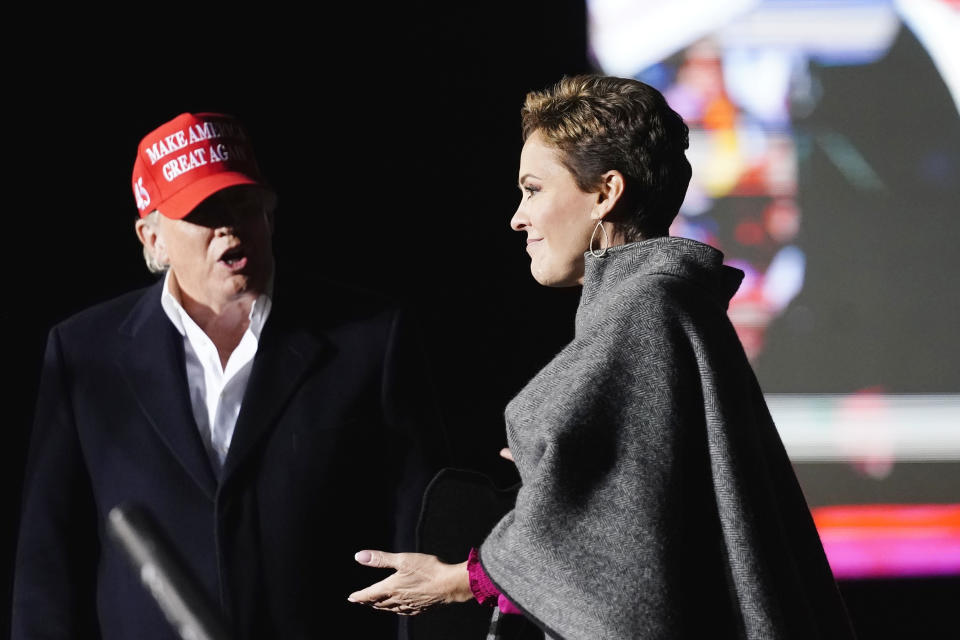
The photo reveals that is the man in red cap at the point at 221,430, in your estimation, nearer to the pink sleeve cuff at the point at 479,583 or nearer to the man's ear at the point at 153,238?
the man's ear at the point at 153,238

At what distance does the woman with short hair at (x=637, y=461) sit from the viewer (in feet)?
4.65

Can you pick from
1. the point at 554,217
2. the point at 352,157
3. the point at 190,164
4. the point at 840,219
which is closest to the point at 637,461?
the point at 554,217

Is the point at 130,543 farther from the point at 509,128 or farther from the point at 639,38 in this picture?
the point at 639,38

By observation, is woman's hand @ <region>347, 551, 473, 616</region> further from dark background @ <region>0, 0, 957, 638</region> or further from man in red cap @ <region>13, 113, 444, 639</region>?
dark background @ <region>0, 0, 957, 638</region>

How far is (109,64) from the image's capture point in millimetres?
2762

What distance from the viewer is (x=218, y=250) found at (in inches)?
78.2

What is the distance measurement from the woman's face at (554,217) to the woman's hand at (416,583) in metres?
0.42

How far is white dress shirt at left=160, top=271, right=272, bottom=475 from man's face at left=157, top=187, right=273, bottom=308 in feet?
0.16

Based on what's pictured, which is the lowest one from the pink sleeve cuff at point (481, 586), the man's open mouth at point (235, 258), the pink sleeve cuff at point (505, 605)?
the pink sleeve cuff at point (505, 605)

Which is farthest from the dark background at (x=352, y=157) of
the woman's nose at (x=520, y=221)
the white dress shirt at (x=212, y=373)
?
the woman's nose at (x=520, y=221)

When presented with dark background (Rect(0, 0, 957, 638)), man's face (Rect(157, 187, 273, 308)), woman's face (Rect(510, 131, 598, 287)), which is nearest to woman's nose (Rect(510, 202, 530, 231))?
woman's face (Rect(510, 131, 598, 287))

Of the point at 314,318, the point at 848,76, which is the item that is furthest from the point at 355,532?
the point at 848,76

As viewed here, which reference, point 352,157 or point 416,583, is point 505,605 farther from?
point 352,157

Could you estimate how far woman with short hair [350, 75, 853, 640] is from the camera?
55.8 inches
